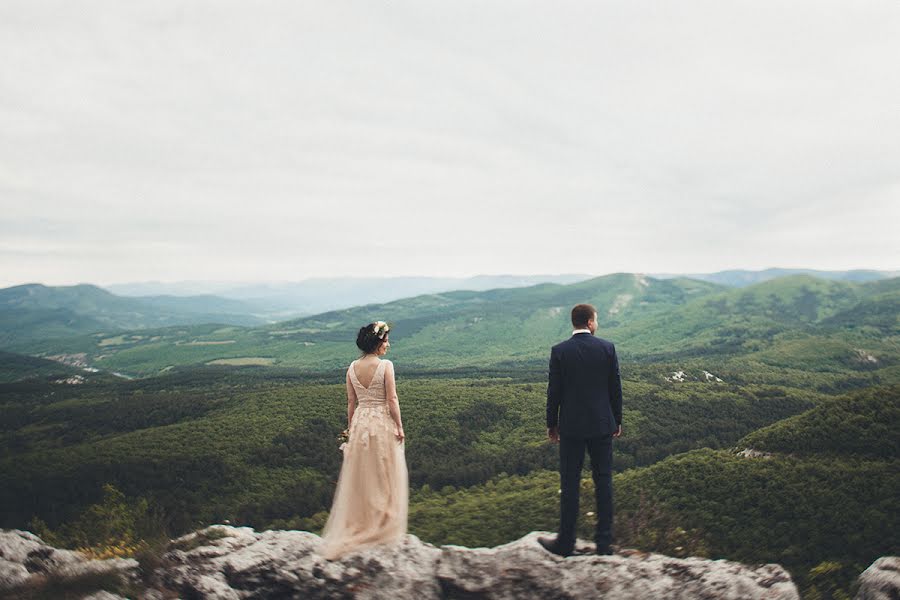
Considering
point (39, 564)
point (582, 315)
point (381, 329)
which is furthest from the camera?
point (381, 329)

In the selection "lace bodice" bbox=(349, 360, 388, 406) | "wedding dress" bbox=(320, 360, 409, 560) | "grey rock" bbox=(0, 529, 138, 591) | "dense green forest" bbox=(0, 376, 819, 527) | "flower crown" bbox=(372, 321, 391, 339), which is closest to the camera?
"grey rock" bbox=(0, 529, 138, 591)

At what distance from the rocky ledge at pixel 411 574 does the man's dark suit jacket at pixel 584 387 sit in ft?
7.89

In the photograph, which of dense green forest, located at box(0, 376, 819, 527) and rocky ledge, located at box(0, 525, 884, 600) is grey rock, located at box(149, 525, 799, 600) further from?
dense green forest, located at box(0, 376, 819, 527)

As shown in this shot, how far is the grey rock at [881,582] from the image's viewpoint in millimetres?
7746

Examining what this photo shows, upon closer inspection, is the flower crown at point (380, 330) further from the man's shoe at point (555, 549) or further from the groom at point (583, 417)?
the man's shoe at point (555, 549)

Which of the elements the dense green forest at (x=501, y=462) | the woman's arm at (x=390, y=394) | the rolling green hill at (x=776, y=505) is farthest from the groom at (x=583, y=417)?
the woman's arm at (x=390, y=394)

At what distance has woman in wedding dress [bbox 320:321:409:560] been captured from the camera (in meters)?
9.57

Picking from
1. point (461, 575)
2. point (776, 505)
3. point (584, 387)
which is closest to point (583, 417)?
point (584, 387)

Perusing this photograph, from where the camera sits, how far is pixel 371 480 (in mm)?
9703

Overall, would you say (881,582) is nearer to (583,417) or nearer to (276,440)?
(583,417)

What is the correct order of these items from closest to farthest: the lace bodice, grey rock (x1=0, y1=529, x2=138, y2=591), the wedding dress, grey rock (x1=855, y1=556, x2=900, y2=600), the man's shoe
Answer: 1. grey rock (x1=855, y1=556, x2=900, y2=600)
2. grey rock (x1=0, y1=529, x2=138, y2=591)
3. the man's shoe
4. the wedding dress
5. the lace bodice

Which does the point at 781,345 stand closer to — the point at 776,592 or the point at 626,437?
the point at 626,437

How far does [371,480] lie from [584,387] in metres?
4.73

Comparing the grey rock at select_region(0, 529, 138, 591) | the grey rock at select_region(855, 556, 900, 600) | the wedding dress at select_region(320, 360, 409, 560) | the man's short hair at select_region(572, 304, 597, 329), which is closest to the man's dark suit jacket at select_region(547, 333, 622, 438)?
the man's short hair at select_region(572, 304, 597, 329)
